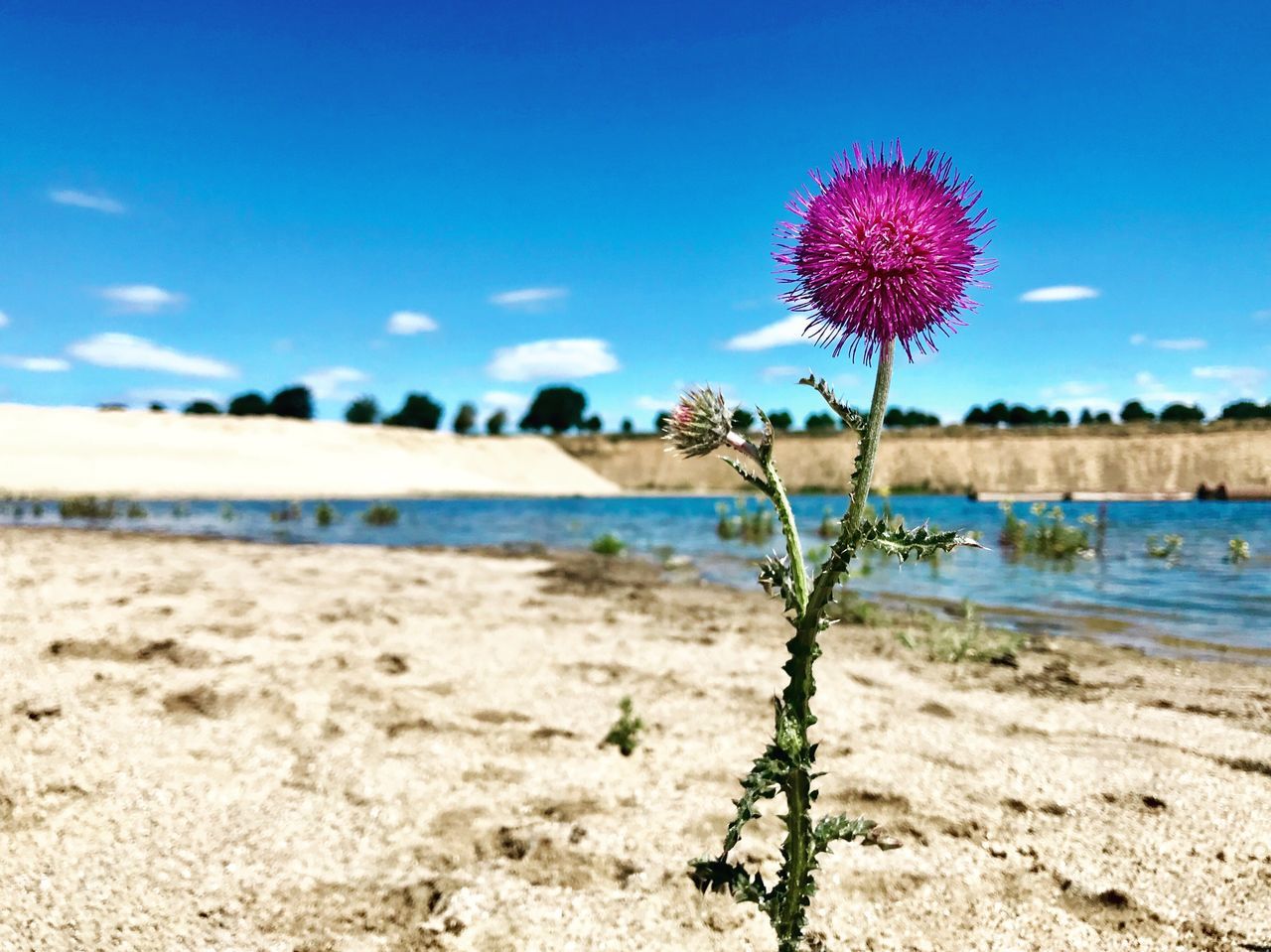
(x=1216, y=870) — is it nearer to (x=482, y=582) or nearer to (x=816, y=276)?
(x=816, y=276)

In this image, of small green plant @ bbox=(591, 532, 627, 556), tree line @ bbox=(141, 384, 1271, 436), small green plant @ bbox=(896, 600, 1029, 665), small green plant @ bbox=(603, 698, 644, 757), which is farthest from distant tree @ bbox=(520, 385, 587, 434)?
small green plant @ bbox=(603, 698, 644, 757)

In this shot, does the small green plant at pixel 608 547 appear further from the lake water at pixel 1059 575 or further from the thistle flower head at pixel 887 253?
the thistle flower head at pixel 887 253

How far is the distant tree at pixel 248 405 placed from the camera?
10750cm

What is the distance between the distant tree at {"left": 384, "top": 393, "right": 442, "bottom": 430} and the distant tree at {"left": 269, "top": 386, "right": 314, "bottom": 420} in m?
11.9

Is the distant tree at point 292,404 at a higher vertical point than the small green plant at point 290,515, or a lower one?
A: higher

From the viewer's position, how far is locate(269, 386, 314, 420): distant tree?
4080 inches

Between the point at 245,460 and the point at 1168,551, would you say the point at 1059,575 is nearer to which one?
the point at 1168,551

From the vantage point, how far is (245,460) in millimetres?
55500

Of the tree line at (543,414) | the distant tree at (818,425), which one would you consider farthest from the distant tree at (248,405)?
the distant tree at (818,425)

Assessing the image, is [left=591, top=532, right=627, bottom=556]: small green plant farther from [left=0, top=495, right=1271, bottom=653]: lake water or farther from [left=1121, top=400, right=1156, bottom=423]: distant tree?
[left=1121, top=400, right=1156, bottom=423]: distant tree

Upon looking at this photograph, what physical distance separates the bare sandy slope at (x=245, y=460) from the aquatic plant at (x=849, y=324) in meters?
43.9

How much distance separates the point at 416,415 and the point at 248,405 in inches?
938

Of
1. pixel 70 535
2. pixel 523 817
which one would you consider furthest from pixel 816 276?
pixel 70 535

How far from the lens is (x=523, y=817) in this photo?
364 cm
